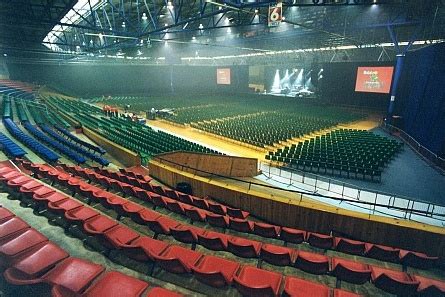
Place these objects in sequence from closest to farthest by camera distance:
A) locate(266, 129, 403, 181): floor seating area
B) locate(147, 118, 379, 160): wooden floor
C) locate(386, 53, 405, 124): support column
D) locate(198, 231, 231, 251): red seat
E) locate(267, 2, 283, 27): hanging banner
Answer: locate(198, 231, 231, 251): red seat
locate(267, 2, 283, 27): hanging banner
locate(266, 129, 403, 181): floor seating area
locate(147, 118, 379, 160): wooden floor
locate(386, 53, 405, 124): support column

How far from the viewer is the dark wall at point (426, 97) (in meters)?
13.8

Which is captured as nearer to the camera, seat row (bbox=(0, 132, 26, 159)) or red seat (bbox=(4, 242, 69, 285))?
red seat (bbox=(4, 242, 69, 285))

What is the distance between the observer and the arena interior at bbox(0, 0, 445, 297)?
12.9 ft

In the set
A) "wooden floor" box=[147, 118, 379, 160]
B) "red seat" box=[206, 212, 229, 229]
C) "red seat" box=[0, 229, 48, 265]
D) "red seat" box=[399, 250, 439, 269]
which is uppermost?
"red seat" box=[0, 229, 48, 265]

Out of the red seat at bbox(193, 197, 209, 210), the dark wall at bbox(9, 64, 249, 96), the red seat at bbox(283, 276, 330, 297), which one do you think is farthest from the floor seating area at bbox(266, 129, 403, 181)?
the dark wall at bbox(9, 64, 249, 96)

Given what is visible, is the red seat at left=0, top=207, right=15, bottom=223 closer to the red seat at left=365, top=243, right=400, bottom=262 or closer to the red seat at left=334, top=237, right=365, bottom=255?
the red seat at left=334, top=237, right=365, bottom=255

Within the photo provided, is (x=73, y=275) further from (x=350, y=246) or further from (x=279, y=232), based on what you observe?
(x=350, y=246)

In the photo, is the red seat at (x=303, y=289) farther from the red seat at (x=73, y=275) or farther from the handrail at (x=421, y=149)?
the handrail at (x=421, y=149)

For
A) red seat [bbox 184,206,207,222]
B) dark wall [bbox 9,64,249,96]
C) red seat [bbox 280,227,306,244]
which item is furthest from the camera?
dark wall [bbox 9,64,249,96]

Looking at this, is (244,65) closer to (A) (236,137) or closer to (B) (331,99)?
(B) (331,99)

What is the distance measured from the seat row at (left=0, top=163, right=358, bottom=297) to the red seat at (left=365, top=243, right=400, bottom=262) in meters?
1.86

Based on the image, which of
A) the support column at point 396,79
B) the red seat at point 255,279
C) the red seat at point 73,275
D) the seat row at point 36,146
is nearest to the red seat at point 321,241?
the red seat at point 255,279

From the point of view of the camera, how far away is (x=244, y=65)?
1583 inches

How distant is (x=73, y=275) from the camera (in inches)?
129
